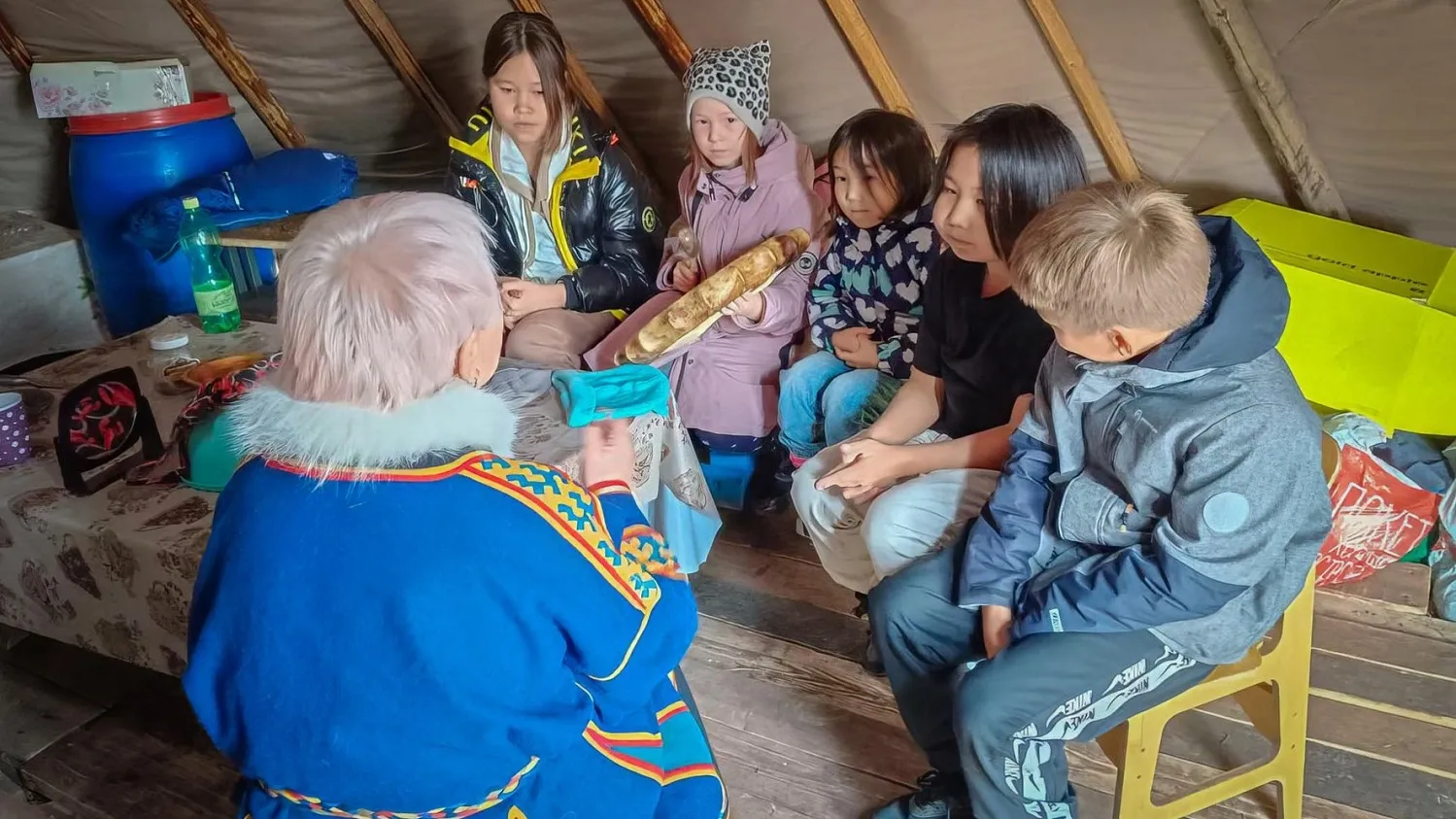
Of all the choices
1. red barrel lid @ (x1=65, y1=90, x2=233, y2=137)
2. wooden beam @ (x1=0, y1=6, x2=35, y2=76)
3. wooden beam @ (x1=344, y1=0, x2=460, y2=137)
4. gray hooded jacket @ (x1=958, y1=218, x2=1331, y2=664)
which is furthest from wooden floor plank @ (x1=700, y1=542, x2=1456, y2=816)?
wooden beam @ (x1=0, y1=6, x2=35, y2=76)

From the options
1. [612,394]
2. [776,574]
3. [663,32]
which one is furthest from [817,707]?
[663,32]

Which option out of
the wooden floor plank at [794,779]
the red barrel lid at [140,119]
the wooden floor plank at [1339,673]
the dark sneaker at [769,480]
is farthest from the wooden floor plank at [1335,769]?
the red barrel lid at [140,119]

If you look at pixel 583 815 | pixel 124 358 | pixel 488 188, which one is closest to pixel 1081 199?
pixel 583 815

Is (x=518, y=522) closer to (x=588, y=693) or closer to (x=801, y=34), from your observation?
(x=588, y=693)

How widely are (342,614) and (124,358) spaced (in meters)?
1.55

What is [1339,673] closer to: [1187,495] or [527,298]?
[1187,495]

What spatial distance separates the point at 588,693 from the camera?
3.23 ft

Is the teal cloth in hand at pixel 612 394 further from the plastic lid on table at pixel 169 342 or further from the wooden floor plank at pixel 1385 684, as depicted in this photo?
the wooden floor plank at pixel 1385 684

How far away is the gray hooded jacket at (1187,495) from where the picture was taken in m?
1.15

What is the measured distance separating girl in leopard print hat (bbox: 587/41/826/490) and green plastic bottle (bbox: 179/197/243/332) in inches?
29.8

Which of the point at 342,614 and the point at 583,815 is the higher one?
the point at 342,614

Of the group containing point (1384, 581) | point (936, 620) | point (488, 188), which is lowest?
point (1384, 581)

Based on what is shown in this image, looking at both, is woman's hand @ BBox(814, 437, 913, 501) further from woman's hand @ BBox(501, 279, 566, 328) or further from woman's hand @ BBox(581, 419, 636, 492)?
woman's hand @ BBox(501, 279, 566, 328)

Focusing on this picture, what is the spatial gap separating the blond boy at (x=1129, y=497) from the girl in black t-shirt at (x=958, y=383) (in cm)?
18
